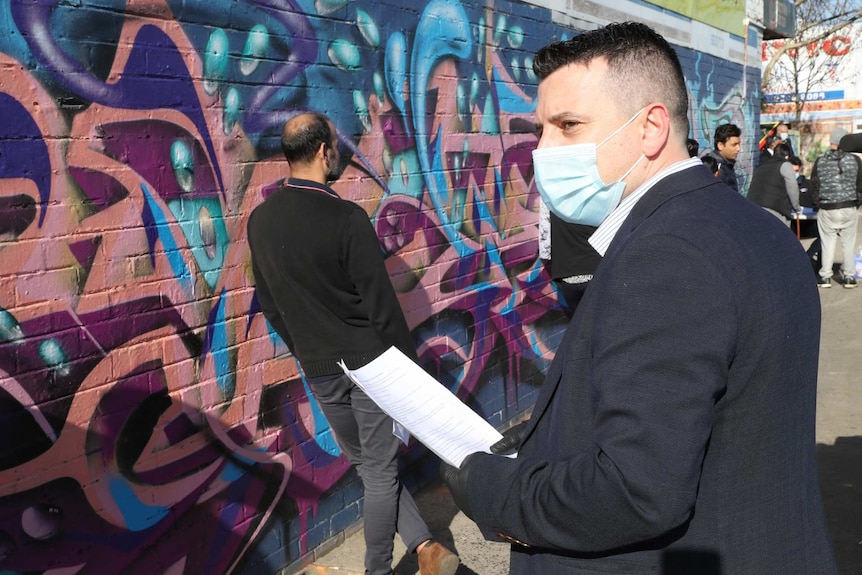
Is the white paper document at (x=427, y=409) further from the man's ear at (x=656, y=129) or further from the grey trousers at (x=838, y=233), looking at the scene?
the grey trousers at (x=838, y=233)

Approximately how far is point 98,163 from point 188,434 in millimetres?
1137

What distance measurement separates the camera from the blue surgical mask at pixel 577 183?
5.37 ft

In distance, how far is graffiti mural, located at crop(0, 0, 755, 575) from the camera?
2768 millimetres

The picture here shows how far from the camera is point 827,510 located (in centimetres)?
444

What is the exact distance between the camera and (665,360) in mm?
1237

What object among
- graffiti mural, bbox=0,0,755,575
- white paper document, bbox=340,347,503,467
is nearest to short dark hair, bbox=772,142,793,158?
graffiti mural, bbox=0,0,755,575

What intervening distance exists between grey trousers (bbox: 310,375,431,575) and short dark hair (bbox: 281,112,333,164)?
36.2 inches

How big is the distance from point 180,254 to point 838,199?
8.78 meters

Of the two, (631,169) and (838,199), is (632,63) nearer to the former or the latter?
(631,169)

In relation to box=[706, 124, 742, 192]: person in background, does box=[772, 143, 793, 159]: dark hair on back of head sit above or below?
below

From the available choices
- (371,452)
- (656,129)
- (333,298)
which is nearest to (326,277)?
(333,298)

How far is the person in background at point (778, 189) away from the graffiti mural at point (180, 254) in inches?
228

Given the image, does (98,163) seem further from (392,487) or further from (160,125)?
(392,487)

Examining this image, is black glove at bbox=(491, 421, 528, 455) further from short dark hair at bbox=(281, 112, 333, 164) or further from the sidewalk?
the sidewalk
